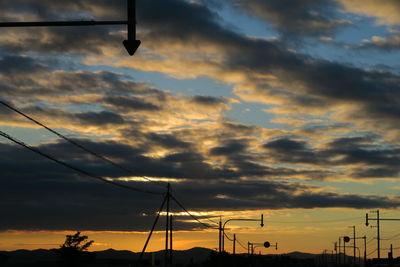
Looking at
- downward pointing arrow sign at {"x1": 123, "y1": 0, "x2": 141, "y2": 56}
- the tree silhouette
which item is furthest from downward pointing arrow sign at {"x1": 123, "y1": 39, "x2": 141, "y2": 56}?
the tree silhouette

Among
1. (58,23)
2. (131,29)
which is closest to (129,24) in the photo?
(131,29)

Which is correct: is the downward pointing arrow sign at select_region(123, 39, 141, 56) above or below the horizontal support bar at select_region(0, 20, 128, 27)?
below

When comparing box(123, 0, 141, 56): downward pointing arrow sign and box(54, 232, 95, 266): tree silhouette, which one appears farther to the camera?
box(54, 232, 95, 266): tree silhouette

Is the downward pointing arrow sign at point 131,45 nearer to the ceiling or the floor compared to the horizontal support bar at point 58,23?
nearer to the floor

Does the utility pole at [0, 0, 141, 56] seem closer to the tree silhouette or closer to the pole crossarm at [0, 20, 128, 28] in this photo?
the pole crossarm at [0, 20, 128, 28]

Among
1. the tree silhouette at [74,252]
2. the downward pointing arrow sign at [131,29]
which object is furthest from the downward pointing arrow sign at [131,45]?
the tree silhouette at [74,252]

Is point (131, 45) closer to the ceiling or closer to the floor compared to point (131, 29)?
closer to the floor

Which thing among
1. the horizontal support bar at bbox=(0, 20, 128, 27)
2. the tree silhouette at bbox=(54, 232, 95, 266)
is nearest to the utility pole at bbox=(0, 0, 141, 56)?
the horizontal support bar at bbox=(0, 20, 128, 27)

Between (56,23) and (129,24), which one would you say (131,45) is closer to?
(129,24)

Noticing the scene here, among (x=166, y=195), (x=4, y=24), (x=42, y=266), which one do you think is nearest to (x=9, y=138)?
(x=4, y=24)

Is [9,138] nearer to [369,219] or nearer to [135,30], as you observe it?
[135,30]

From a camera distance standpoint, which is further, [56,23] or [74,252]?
[74,252]

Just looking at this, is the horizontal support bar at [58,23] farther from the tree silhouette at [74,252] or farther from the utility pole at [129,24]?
the tree silhouette at [74,252]

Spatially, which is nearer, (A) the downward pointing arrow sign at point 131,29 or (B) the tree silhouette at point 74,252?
(A) the downward pointing arrow sign at point 131,29
